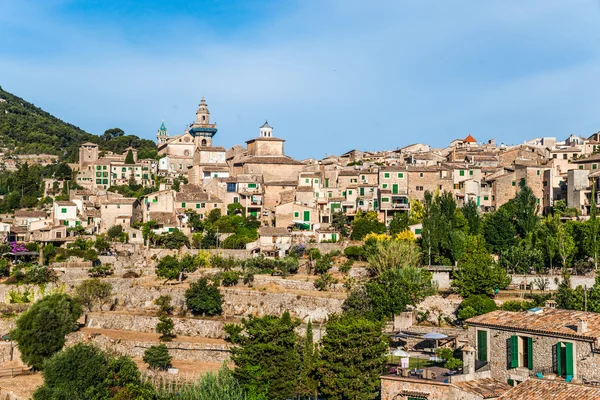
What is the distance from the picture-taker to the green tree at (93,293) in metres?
45.8

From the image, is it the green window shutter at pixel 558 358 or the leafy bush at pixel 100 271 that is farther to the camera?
the leafy bush at pixel 100 271

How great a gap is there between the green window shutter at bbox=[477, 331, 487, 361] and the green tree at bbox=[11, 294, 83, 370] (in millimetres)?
21970

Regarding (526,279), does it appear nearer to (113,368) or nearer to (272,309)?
(272,309)

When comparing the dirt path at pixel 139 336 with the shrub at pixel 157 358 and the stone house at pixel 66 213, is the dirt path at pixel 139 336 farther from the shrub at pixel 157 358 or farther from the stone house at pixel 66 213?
the stone house at pixel 66 213

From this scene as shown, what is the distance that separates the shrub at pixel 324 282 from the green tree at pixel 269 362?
13736 mm

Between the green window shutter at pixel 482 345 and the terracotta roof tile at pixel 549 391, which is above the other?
the green window shutter at pixel 482 345

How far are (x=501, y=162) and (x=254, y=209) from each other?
2215 centimetres

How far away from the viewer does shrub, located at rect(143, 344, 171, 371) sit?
35.0m

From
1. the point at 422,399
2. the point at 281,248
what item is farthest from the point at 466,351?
the point at 281,248

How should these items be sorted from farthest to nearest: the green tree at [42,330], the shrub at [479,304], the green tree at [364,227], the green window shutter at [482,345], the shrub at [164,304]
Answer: the green tree at [364,227] → the shrub at [164,304] → the green tree at [42,330] → the shrub at [479,304] → the green window shutter at [482,345]

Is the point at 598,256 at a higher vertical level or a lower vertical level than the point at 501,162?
lower

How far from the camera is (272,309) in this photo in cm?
4300

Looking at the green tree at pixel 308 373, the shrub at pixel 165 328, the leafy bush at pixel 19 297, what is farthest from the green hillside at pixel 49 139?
the green tree at pixel 308 373

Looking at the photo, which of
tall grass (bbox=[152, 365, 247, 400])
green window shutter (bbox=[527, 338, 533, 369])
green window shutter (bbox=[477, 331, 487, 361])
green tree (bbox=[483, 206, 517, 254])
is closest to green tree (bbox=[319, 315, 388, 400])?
tall grass (bbox=[152, 365, 247, 400])
